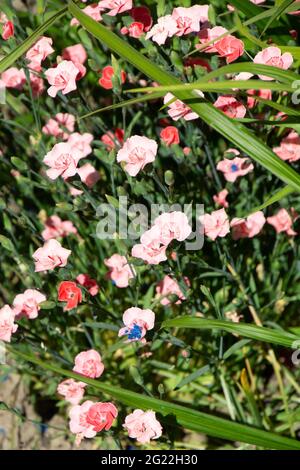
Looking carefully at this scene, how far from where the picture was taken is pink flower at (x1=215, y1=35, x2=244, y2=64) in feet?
3.96

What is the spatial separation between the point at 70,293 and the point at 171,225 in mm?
233

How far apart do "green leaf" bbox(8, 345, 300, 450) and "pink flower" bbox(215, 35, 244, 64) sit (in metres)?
0.61

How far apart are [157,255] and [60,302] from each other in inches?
8.9

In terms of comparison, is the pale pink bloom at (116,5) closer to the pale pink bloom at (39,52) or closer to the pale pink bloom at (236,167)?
the pale pink bloom at (39,52)

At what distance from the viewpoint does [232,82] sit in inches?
39.4

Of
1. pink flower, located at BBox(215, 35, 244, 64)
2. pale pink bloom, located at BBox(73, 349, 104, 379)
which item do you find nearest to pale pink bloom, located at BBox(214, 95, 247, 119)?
pink flower, located at BBox(215, 35, 244, 64)

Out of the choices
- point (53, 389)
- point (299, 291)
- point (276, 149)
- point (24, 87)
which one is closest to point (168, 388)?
point (53, 389)

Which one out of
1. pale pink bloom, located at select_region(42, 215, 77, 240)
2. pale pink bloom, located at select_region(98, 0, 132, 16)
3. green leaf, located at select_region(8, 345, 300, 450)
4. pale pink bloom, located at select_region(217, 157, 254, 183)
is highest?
pale pink bloom, located at select_region(98, 0, 132, 16)

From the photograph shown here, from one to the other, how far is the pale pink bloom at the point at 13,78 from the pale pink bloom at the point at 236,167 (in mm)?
470

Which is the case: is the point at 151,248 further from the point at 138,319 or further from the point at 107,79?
the point at 107,79

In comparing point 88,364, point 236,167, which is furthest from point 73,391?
point 236,167

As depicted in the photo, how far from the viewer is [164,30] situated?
120 centimetres

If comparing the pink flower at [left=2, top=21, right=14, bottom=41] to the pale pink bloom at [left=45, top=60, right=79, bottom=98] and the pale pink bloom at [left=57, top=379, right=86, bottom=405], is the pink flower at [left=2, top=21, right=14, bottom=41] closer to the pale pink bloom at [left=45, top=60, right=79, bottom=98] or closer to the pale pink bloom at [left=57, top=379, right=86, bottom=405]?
the pale pink bloom at [left=45, top=60, right=79, bottom=98]
